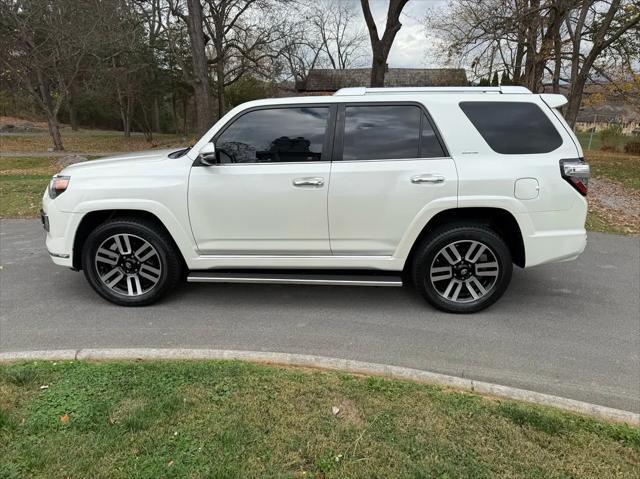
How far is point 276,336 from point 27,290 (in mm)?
2784

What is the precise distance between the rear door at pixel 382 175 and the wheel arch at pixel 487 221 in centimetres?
24

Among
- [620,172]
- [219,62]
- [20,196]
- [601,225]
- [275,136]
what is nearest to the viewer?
[275,136]

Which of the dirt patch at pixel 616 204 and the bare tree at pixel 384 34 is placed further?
the bare tree at pixel 384 34

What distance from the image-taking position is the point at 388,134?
4.08 metres

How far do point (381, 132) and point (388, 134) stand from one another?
0.20ft

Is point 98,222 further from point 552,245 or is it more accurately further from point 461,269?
point 552,245

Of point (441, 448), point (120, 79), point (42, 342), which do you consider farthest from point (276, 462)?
point (120, 79)

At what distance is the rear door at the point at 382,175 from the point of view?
396cm

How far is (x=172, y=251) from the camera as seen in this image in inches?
168

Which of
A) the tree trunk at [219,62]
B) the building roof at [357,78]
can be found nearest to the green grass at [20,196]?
the tree trunk at [219,62]

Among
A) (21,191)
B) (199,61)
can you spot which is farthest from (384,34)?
(21,191)

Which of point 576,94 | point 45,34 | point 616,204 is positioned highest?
point 45,34

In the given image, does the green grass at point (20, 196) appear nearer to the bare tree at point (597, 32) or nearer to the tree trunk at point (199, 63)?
the tree trunk at point (199, 63)

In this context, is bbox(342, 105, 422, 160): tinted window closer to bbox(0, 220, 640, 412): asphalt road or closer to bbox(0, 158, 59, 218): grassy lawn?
bbox(0, 220, 640, 412): asphalt road
